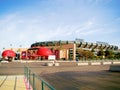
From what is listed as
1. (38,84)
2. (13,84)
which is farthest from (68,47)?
(38,84)

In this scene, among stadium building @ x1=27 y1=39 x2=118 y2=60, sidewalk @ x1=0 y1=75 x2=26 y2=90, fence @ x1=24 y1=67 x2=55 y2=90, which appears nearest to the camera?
fence @ x1=24 y1=67 x2=55 y2=90

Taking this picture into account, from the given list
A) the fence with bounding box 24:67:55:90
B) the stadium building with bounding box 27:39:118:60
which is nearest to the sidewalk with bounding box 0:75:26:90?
the fence with bounding box 24:67:55:90

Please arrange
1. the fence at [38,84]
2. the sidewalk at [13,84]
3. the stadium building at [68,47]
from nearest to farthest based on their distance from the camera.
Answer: the fence at [38,84] < the sidewalk at [13,84] < the stadium building at [68,47]

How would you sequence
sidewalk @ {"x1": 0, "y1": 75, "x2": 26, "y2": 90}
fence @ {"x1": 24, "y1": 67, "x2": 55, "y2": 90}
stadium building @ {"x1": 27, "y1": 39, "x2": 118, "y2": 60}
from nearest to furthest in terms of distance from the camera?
fence @ {"x1": 24, "y1": 67, "x2": 55, "y2": 90}
sidewalk @ {"x1": 0, "y1": 75, "x2": 26, "y2": 90}
stadium building @ {"x1": 27, "y1": 39, "x2": 118, "y2": 60}

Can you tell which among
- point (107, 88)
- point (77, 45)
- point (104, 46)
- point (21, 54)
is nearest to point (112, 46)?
point (104, 46)

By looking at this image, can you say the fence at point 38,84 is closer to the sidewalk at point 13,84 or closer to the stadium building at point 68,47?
the sidewalk at point 13,84

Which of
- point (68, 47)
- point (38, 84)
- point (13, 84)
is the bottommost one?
point (13, 84)

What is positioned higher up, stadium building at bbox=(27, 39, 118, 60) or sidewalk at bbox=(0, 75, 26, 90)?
stadium building at bbox=(27, 39, 118, 60)

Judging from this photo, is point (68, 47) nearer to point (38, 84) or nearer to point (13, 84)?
point (13, 84)

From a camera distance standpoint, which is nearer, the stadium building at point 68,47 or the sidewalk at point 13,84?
the sidewalk at point 13,84

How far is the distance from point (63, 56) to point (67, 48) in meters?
5.73

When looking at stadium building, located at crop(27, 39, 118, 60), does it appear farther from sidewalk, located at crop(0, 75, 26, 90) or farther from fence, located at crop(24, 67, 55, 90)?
fence, located at crop(24, 67, 55, 90)

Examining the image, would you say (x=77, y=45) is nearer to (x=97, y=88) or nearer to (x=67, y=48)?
(x=67, y=48)

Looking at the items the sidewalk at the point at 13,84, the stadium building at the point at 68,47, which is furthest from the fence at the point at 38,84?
the stadium building at the point at 68,47
